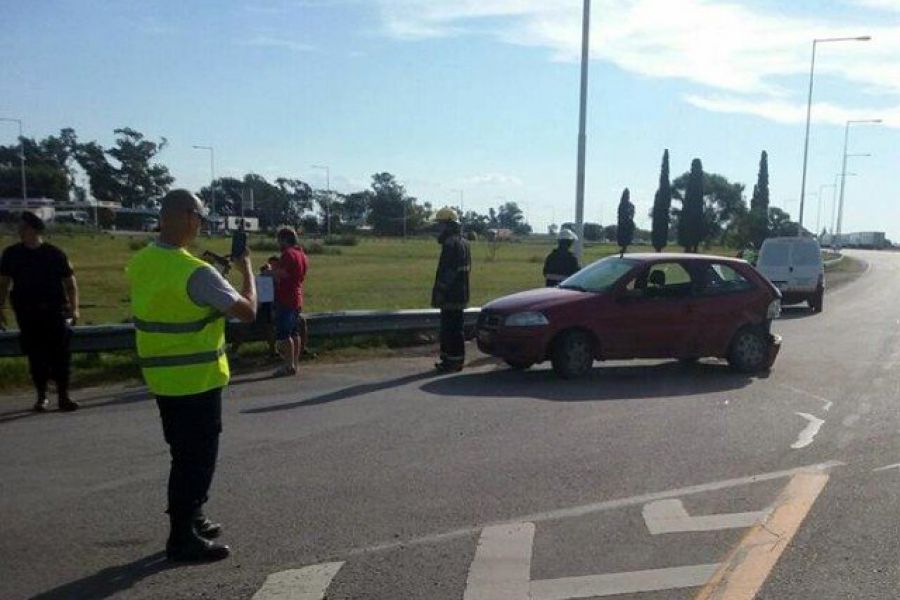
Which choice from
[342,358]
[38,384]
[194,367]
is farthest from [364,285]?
[194,367]

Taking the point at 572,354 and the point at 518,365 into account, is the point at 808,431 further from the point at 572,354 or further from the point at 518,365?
the point at 518,365

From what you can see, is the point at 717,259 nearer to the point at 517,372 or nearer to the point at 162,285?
the point at 517,372

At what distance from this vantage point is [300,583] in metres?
4.48

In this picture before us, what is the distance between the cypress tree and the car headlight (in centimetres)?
7177

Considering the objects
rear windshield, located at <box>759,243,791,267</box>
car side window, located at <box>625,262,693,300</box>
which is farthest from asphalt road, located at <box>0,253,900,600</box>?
rear windshield, located at <box>759,243,791,267</box>

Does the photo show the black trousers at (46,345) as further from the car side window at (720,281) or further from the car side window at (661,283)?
the car side window at (720,281)

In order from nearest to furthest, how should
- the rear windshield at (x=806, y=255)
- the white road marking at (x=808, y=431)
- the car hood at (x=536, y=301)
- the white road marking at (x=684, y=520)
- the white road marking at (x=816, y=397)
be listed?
the white road marking at (x=684, y=520)
the white road marking at (x=808, y=431)
the white road marking at (x=816, y=397)
the car hood at (x=536, y=301)
the rear windshield at (x=806, y=255)

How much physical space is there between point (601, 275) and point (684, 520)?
6191 millimetres

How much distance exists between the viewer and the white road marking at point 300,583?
433cm

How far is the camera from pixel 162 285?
4.66 m

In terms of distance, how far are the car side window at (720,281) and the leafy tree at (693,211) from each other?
6989 centimetres

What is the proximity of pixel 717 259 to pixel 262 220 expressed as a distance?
11619cm

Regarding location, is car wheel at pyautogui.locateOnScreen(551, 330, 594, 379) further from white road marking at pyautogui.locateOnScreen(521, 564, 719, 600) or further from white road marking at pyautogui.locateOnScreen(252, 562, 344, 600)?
white road marking at pyautogui.locateOnScreen(252, 562, 344, 600)

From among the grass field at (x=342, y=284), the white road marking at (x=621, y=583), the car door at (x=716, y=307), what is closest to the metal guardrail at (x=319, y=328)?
the car door at (x=716, y=307)
